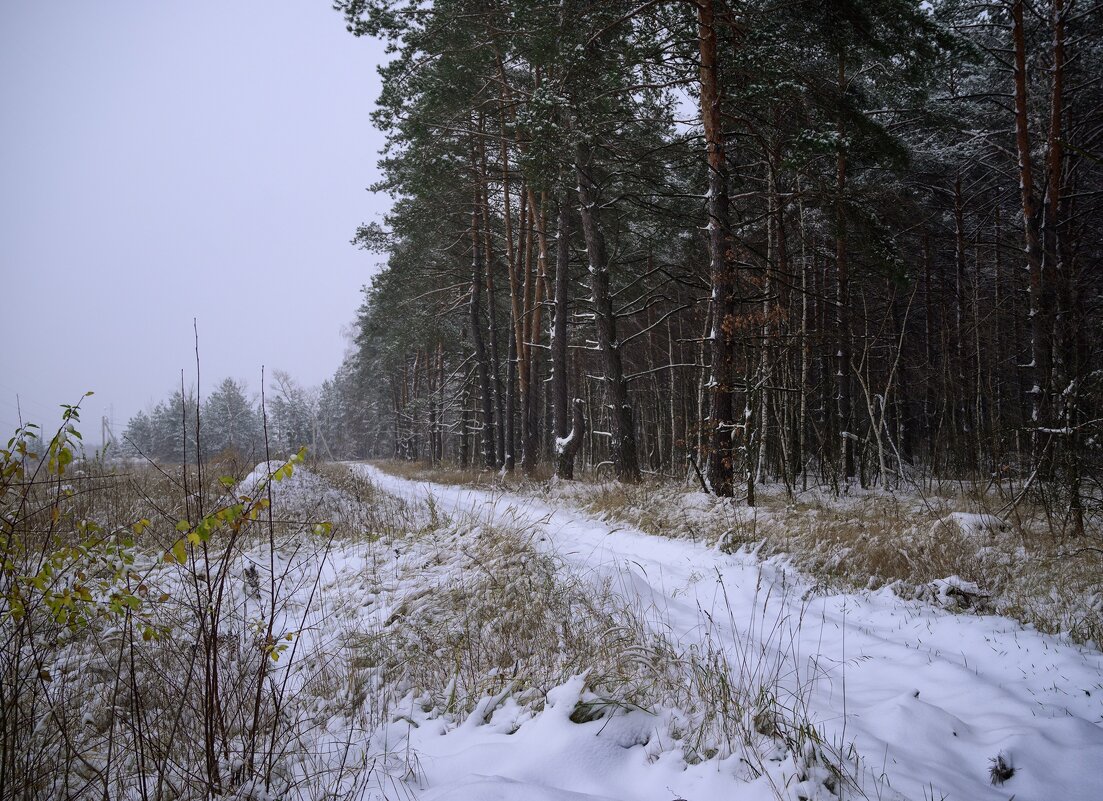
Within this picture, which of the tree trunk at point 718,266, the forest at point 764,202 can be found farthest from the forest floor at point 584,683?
the forest at point 764,202

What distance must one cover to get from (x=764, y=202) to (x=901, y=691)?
469 inches

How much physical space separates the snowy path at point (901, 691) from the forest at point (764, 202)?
9.46 feet

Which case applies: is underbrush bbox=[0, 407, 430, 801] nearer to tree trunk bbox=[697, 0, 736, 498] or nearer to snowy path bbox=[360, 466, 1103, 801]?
snowy path bbox=[360, 466, 1103, 801]

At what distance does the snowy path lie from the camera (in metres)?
2.14

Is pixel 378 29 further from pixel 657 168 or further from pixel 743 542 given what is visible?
pixel 743 542

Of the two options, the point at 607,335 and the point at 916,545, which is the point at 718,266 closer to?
the point at 607,335

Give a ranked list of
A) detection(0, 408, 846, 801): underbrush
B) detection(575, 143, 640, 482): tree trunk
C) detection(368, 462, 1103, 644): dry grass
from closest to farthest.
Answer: detection(0, 408, 846, 801): underbrush
detection(368, 462, 1103, 644): dry grass
detection(575, 143, 640, 482): tree trunk

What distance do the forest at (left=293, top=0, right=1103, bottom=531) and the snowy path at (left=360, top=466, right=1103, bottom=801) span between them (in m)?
2.88

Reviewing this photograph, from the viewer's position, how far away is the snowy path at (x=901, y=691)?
7.03 ft

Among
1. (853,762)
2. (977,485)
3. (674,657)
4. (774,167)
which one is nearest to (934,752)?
(853,762)

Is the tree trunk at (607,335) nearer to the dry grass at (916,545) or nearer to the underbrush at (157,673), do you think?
the dry grass at (916,545)

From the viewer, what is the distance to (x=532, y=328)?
1524 cm

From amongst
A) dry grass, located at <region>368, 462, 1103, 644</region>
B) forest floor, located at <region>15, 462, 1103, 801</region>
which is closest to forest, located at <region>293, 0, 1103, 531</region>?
dry grass, located at <region>368, 462, 1103, 644</region>

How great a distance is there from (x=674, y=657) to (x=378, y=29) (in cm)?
1216
